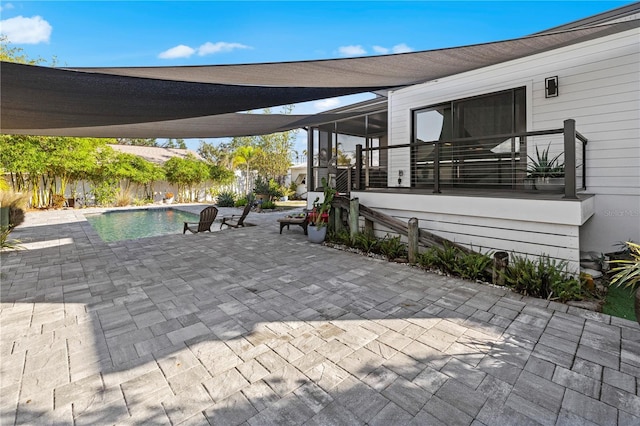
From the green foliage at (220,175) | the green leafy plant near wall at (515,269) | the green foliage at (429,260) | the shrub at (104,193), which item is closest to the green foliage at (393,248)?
the green leafy plant near wall at (515,269)

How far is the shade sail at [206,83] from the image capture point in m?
3.38

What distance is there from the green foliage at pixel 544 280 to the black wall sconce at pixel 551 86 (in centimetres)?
321

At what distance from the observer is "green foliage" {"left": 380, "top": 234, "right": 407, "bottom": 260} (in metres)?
5.34

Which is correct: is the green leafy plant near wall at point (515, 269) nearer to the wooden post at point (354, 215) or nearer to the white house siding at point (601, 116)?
the white house siding at point (601, 116)

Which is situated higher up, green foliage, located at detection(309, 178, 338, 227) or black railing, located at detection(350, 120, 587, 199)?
black railing, located at detection(350, 120, 587, 199)

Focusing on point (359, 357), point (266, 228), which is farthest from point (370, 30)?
point (359, 357)

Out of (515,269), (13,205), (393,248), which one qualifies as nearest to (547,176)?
(515,269)

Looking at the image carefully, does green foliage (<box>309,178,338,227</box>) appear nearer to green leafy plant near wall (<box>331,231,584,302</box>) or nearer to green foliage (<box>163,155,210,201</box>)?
green leafy plant near wall (<box>331,231,584,302</box>)

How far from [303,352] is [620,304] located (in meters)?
3.72

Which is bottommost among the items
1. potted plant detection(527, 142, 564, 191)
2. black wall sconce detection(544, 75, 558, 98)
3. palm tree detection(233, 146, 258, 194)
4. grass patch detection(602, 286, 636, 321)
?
grass patch detection(602, 286, 636, 321)

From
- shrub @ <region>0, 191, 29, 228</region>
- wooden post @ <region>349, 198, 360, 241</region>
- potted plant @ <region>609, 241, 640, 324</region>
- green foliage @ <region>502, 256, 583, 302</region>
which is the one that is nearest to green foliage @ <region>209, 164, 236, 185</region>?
shrub @ <region>0, 191, 29, 228</region>

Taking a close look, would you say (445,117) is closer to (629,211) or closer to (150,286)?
(629,211)

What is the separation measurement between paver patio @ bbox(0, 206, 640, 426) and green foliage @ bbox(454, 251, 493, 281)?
0.28 metres

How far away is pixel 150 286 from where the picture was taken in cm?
404
